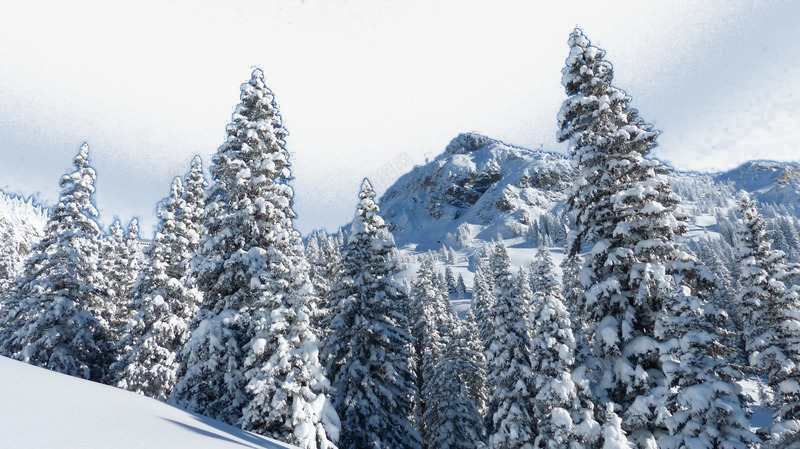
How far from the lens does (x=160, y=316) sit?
23531mm

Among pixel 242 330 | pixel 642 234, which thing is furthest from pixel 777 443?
pixel 242 330

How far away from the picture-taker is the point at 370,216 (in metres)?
24.2

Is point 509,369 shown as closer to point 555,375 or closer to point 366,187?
point 555,375

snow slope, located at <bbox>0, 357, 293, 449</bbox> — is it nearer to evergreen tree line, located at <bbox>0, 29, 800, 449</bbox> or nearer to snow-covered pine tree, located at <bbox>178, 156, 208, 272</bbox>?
evergreen tree line, located at <bbox>0, 29, 800, 449</bbox>

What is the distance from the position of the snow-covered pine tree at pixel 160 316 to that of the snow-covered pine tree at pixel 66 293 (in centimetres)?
207

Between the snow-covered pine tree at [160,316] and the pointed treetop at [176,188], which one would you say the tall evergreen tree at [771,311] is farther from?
the pointed treetop at [176,188]

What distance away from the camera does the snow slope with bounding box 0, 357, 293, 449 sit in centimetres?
382

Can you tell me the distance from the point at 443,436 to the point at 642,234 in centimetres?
2257

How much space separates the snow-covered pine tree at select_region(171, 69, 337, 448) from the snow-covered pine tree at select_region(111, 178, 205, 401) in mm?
6151

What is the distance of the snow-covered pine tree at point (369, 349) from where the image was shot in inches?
783

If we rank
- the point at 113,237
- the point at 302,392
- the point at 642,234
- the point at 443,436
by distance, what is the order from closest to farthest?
the point at 642,234 → the point at 302,392 → the point at 443,436 → the point at 113,237

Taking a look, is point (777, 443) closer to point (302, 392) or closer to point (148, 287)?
point (302, 392)

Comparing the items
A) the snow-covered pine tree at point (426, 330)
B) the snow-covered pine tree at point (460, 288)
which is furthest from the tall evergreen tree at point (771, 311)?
the snow-covered pine tree at point (460, 288)

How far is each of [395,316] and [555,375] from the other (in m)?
8.54
